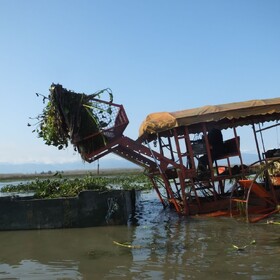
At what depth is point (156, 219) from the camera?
10828 millimetres

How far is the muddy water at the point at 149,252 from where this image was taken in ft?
18.4

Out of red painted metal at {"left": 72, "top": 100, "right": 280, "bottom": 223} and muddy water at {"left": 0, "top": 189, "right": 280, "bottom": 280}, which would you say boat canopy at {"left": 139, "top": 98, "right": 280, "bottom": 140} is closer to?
red painted metal at {"left": 72, "top": 100, "right": 280, "bottom": 223}

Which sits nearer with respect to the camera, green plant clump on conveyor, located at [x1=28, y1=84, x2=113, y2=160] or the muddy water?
the muddy water

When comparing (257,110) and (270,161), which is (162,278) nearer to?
(270,161)

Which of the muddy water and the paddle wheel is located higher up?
the paddle wheel

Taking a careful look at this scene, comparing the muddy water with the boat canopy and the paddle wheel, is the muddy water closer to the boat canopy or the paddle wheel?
the paddle wheel

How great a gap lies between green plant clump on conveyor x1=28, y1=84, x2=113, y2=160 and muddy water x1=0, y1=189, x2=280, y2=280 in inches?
87.8

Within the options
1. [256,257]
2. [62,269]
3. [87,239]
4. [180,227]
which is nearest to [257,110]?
[180,227]

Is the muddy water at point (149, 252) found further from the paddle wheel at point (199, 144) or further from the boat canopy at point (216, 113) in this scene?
the boat canopy at point (216, 113)

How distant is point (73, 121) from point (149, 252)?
158 inches

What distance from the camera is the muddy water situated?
561 cm

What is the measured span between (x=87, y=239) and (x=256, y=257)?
139 inches

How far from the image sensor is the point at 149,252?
6.81 meters

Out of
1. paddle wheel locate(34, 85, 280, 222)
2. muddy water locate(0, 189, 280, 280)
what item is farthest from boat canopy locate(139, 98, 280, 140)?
muddy water locate(0, 189, 280, 280)
